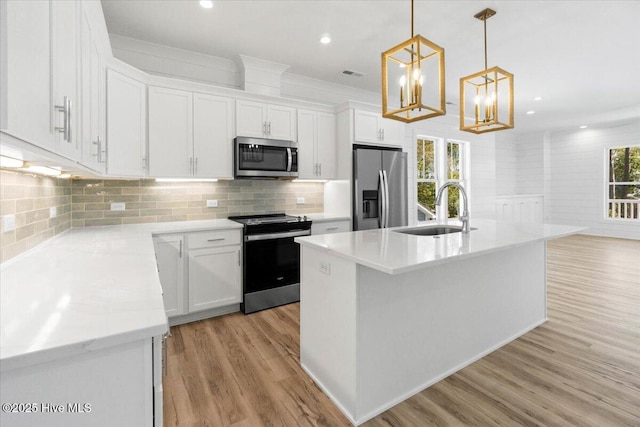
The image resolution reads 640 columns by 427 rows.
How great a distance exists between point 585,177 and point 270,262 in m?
8.41

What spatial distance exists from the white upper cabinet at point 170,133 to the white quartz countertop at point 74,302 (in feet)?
4.55

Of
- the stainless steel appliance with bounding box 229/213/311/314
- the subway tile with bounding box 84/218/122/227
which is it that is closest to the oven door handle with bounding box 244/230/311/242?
the stainless steel appliance with bounding box 229/213/311/314

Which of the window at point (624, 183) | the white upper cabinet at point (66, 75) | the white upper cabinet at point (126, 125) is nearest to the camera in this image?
the white upper cabinet at point (66, 75)

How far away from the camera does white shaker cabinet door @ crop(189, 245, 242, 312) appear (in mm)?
3004

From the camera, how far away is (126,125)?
2.83 metres

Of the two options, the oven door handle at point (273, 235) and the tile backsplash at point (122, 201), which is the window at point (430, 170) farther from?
the oven door handle at point (273, 235)

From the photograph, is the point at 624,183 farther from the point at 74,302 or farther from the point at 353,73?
the point at 74,302

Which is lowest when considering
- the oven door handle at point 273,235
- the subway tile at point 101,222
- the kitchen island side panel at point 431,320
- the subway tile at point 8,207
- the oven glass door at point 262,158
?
the kitchen island side panel at point 431,320

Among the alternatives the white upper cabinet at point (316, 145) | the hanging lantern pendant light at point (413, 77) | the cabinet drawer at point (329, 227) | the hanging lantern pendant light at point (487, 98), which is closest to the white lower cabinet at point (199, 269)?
the cabinet drawer at point (329, 227)

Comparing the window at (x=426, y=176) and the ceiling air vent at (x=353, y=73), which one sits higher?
the ceiling air vent at (x=353, y=73)

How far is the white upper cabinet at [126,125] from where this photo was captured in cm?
267

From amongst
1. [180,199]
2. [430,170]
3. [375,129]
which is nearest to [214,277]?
[180,199]

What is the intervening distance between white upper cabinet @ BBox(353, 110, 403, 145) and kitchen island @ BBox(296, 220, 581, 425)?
1905mm

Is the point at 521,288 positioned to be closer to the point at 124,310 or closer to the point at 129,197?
the point at 124,310
